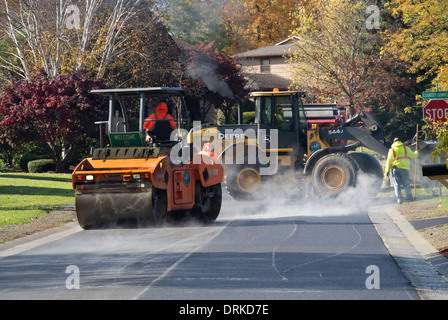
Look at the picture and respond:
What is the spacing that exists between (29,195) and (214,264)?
13222 mm

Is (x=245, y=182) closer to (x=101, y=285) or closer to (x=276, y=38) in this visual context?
(x=101, y=285)

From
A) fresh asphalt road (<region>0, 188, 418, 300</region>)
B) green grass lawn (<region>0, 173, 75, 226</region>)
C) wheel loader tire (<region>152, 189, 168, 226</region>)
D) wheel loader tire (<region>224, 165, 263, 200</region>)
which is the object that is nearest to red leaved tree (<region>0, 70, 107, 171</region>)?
green grass lawn (<region>0, 173, 75, 226</region>)

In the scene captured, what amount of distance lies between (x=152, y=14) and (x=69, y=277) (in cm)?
3488

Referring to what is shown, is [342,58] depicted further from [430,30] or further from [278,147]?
A: [278,147]

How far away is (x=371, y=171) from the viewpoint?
21406 mm

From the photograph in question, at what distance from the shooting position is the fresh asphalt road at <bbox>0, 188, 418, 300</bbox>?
8.89 meters

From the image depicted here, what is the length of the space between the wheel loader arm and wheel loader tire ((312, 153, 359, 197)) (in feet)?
4.75

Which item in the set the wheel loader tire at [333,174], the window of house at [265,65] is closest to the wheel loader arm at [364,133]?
the wheel loader tire at [333,174]

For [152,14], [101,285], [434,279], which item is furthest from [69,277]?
[152,14]

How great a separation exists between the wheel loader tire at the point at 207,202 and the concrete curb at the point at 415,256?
3.66 meters

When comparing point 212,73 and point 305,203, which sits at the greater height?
point 212,73

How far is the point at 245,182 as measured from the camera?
21203mm

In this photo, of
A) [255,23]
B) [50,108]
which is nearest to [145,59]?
[50,108]

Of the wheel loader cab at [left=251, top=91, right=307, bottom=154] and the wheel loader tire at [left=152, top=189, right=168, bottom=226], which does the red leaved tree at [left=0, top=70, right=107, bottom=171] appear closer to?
the wheel loader cab at [left=251, top=91, right=307, bottom=154]
